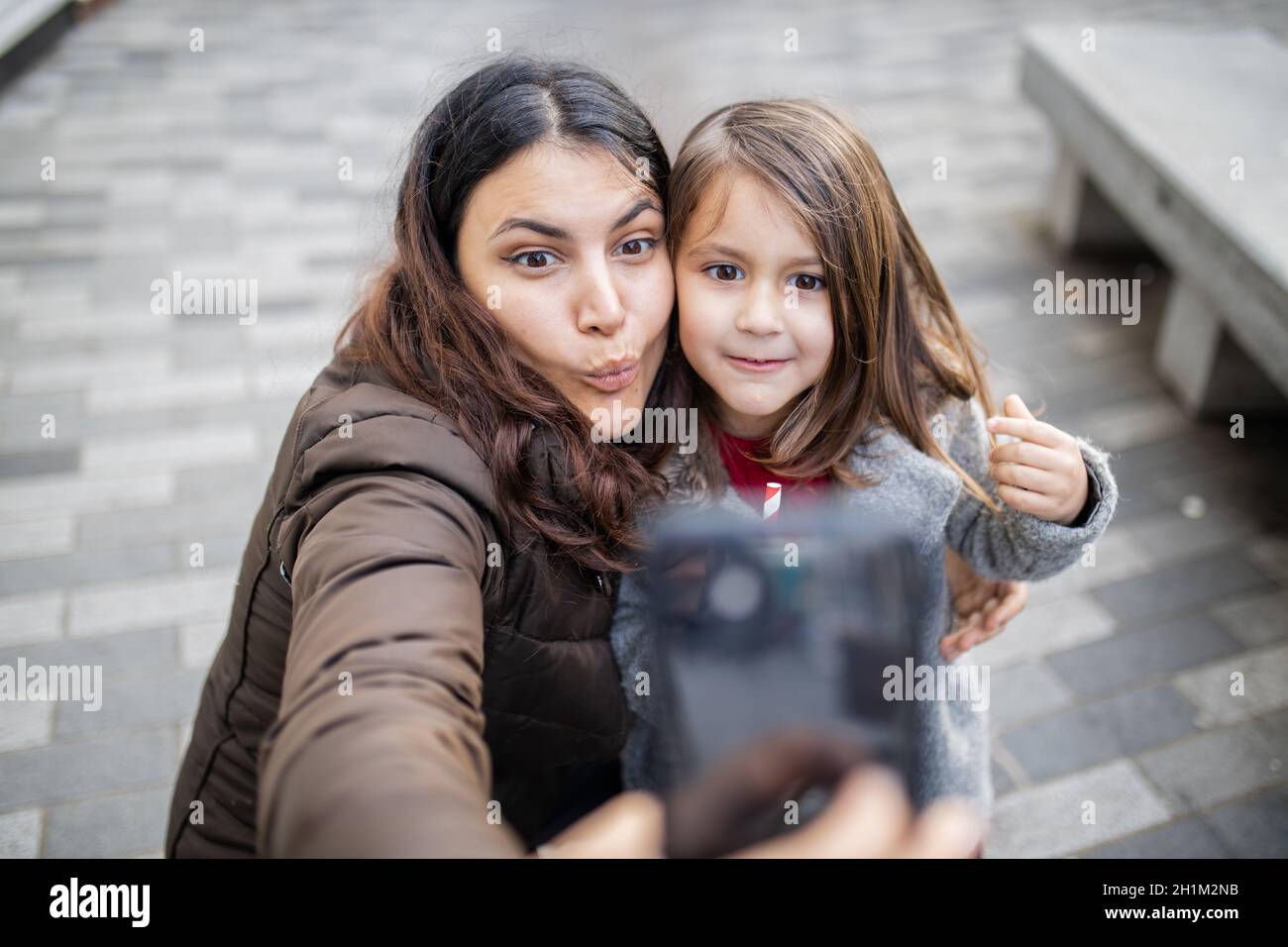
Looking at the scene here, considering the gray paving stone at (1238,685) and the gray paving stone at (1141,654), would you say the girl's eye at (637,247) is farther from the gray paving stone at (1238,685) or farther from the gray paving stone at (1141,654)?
the gray paving stone at (1238,685)

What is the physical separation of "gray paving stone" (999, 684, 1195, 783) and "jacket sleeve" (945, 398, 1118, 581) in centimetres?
104

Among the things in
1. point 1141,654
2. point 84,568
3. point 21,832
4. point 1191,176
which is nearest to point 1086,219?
point 1191,176

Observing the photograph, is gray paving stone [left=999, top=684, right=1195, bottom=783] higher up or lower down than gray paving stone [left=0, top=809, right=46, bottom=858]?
lower down

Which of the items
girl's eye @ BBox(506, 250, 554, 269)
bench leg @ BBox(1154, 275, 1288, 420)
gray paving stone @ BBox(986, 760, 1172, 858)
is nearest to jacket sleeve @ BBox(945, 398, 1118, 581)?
girl's eye @ BBox(506, 250, 554, 269)

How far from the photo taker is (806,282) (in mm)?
1536

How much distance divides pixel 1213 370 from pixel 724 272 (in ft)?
8.76

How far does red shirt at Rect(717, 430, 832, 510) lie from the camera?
5.28 feet

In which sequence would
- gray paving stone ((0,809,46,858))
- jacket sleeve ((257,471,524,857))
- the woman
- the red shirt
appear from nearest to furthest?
1. jacket sleeve ((257,471,524,857))
2. the woman
3. the red shirt
4. gray paving stone ((0,809,46,858))

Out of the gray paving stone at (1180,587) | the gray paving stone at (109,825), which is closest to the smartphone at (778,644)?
the gray paving stone at (109,825)

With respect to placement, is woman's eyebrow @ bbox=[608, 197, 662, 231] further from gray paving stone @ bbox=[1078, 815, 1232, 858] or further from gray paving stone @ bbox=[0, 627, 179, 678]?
gray paving stone @ bbox=[0, 627, 179, 678]

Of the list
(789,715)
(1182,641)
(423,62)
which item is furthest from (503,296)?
(423,62)

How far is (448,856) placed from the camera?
773 mm

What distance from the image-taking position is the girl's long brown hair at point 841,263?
149 cm

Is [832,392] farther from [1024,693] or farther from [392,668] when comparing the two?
[1024,693]
